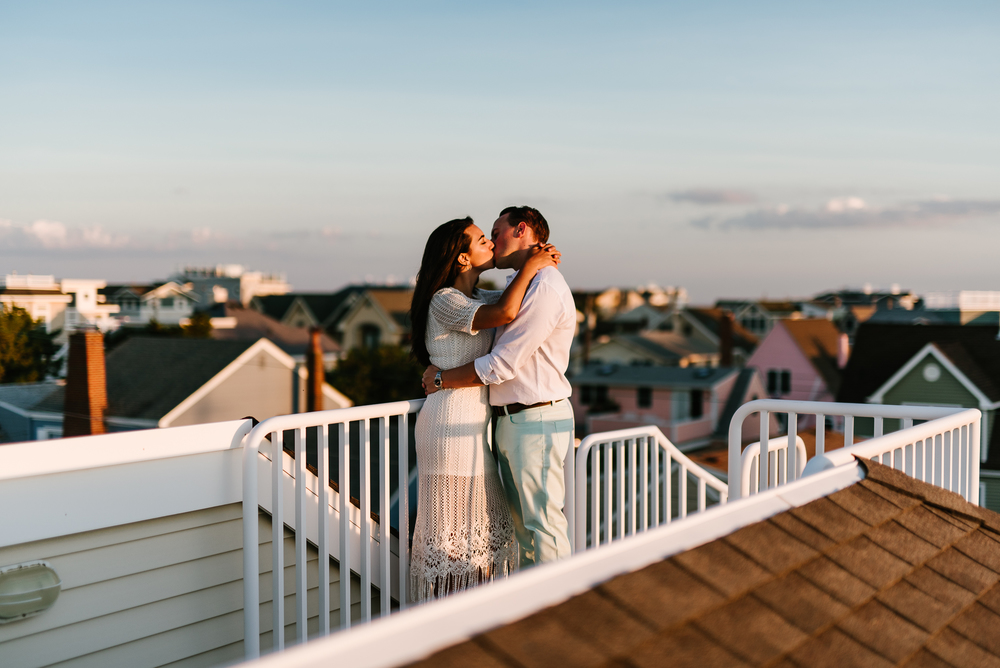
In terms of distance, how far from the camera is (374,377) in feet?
A: 129

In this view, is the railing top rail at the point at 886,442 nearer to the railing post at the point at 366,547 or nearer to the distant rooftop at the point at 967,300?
the railing post at the point at 366,547

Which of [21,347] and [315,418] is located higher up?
[315,418]

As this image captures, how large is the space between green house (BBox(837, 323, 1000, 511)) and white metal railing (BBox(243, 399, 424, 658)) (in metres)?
19.0

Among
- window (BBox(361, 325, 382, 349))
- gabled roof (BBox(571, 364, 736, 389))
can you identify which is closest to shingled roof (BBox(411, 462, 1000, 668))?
gabled roof (BBox(571, 364, 736, 389))

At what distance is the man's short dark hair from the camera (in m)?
3.31

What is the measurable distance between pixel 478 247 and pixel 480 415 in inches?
25.8

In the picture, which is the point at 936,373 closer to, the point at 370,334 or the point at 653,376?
the point at 653,376

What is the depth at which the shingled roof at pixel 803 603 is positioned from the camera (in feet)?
4.23

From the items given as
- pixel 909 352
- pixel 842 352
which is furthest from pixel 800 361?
pixel 909 352

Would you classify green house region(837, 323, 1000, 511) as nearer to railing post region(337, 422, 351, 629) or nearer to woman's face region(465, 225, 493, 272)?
woman's face region(465, 225, 493, 272)

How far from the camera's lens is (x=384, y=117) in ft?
145

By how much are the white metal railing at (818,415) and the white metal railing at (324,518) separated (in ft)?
4.94

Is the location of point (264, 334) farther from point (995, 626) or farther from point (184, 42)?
point (995, 626)

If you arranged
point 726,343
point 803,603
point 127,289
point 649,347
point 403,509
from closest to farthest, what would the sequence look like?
point 803,603 < point 403,509 < point 726,343 < point 127,289 < point 649,347
